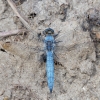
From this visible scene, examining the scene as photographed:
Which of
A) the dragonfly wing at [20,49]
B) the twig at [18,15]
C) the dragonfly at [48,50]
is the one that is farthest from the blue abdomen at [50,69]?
the twig at [18,15]

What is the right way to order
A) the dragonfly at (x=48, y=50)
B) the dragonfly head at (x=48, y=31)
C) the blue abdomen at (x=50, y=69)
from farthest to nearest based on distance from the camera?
the dragonfly head at (x=48, y=31) → the dragonfly at (x=48, y=50) → the blue abdomen at (x=50, y=69)

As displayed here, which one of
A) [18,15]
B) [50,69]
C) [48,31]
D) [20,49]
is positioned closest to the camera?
[50,69]

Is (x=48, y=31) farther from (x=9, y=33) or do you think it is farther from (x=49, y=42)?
(x=9, y=33)

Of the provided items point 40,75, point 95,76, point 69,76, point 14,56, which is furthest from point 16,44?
point 95,76

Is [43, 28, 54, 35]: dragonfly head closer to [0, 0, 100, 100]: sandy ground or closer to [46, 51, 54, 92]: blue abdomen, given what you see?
[0, 0, 100, 100]: sandy ground

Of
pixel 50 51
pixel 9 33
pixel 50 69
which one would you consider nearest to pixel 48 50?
pixel 50 51

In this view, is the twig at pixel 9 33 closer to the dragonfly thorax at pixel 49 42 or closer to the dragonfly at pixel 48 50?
the dragonfly at pixel 48 50

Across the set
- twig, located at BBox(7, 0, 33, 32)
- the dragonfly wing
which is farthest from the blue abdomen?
twig, located at BBox(7, 0, 33, 32)

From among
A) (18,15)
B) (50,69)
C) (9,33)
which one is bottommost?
(50,69)

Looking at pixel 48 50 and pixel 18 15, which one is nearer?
pixel 48 50
